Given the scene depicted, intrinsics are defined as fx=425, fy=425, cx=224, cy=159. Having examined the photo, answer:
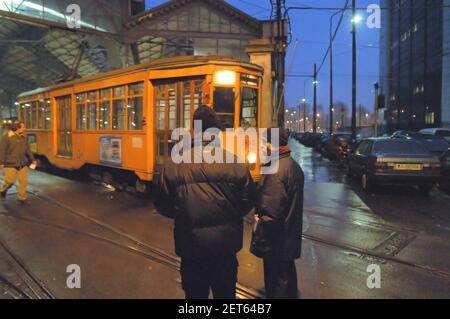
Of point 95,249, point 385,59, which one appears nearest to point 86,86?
point 95,249

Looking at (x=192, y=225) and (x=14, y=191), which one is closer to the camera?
(x=192, y=225)

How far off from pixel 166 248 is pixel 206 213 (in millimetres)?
3214

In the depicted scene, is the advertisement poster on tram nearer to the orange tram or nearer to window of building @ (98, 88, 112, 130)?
the orange tram

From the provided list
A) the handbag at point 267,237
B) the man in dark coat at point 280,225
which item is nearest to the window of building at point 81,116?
the man in dark coat at point 280,225

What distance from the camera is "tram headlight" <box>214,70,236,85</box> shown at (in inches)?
332

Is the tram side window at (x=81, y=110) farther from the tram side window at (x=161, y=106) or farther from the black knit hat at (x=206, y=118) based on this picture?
the black knit hat at (x=206, y=118)

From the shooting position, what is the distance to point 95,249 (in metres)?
5.94

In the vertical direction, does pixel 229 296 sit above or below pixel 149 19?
below

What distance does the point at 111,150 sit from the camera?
34.3 ft

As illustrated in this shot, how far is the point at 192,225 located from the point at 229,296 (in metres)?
0.63

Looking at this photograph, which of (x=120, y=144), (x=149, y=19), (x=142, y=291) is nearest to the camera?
(x=142, y=291)

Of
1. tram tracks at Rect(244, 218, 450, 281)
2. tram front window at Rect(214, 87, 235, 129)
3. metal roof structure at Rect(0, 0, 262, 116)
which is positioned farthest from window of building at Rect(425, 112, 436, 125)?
tram tracks at Rect(244, 218, 450, 281)
